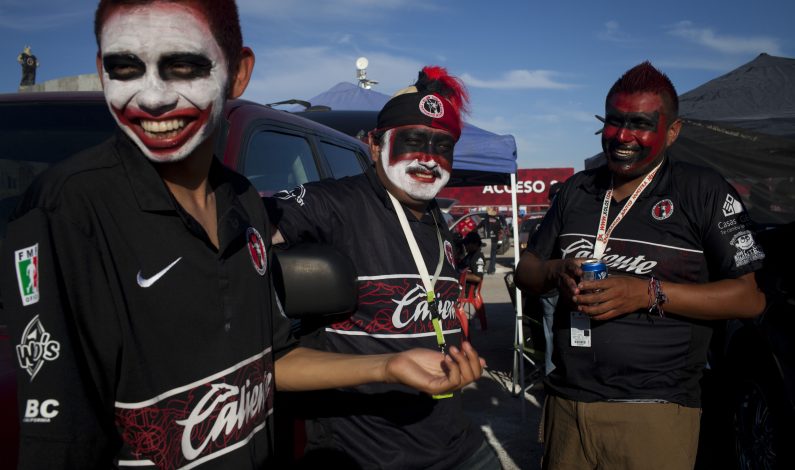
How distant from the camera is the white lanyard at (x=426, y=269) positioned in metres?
1.91

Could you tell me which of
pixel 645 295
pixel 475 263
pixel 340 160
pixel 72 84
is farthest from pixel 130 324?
pixel 475 263

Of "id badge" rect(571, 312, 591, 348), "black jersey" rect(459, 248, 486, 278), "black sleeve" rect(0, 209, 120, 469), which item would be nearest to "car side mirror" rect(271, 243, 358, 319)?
"black sleeve" rect(0, 209, 120, 469)

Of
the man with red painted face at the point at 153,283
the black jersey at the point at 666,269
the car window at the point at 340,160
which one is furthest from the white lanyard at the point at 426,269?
the car window at the point at 340,160

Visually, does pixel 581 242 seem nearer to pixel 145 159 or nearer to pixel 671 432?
pixel 671 432

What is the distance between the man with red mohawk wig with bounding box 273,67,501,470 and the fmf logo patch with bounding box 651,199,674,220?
3.09ft

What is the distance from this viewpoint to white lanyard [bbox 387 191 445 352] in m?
1.91

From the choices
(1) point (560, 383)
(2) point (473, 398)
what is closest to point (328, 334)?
(1) point (560, 383)

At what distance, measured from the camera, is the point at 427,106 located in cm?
221

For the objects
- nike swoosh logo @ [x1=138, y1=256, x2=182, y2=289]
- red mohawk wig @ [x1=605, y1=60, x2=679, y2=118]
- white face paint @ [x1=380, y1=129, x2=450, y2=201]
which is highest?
red mohawk wig @ [x1=605, y1=60, x2=679, y2=118]

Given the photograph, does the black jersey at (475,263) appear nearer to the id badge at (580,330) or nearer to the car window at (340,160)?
the car window at (340,160)

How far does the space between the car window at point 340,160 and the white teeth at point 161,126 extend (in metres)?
2.35

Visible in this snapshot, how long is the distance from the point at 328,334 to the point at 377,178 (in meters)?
0.63

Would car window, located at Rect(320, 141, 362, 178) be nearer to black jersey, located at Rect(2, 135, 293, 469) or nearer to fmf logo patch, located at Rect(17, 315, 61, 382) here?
black jersey, located at Rect(2, 135, 293, 469)

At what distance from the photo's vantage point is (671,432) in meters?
2.35
